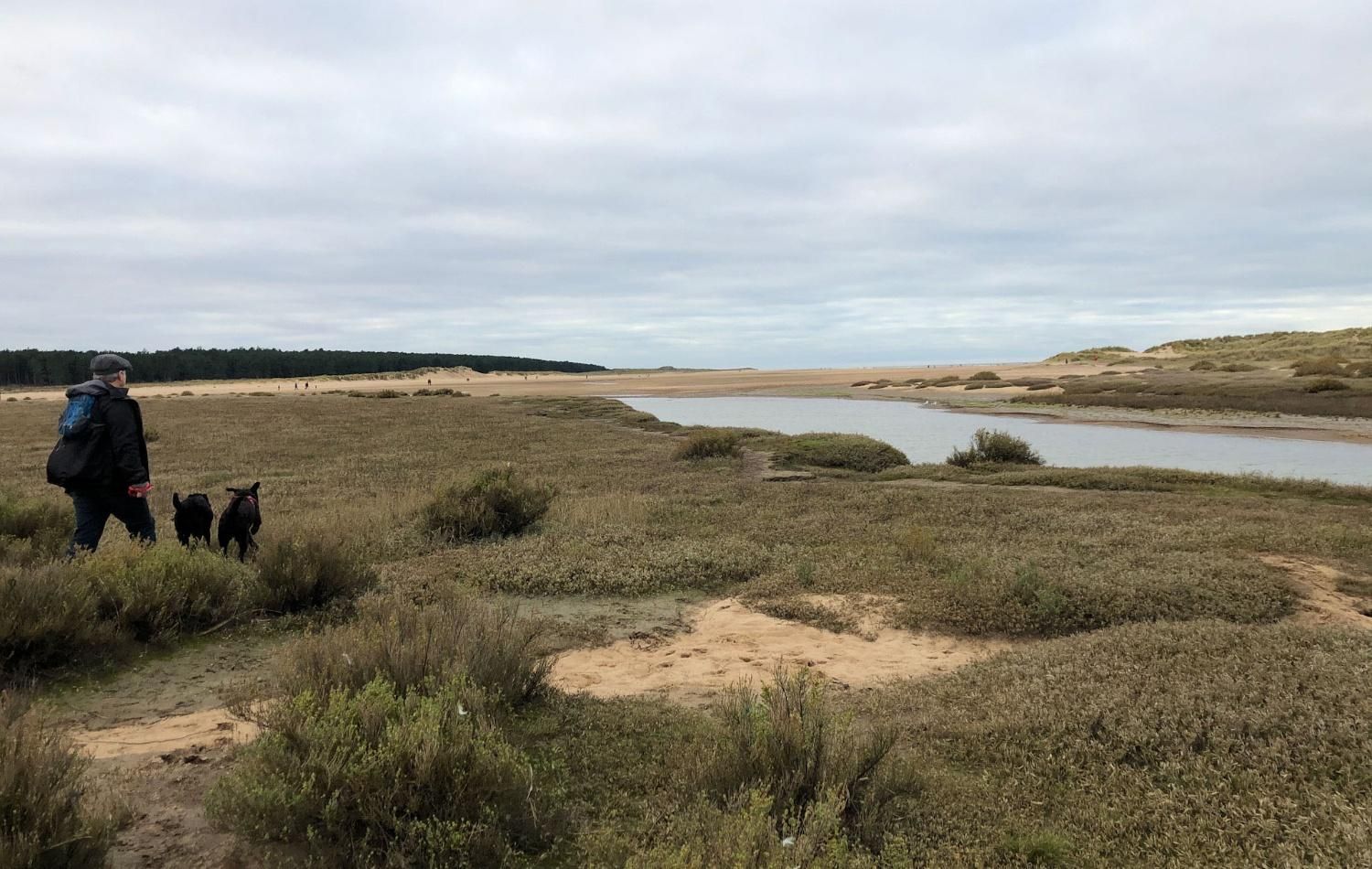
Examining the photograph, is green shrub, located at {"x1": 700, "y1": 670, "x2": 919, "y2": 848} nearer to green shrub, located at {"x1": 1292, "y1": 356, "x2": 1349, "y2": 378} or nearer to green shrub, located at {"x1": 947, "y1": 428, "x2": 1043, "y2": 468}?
green shrub, located at {"x1": 947, "y1": 428, "x2": 1043, "y2": 468}

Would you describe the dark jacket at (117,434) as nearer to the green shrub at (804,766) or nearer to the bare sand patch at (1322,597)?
the green shrub at (804,766)

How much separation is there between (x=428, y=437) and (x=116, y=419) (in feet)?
70.7

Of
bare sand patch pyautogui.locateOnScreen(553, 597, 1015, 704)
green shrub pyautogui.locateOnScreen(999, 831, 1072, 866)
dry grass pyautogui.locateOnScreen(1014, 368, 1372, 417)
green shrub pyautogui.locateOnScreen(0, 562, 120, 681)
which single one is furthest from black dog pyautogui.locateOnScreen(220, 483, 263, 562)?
dry grass pyautogui.locateOnScreen(1014, 368, 1372, 417)

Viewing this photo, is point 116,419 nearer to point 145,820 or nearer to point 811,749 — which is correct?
point 145,820

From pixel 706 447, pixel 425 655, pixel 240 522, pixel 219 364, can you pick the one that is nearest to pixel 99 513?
pixel 240 522

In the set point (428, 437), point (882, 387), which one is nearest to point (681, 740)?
point (428, 437)

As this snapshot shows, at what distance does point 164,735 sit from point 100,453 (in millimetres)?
3730

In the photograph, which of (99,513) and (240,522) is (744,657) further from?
(99,513)

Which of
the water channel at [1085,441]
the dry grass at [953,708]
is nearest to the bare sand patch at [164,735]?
the dry grass at [953,708]

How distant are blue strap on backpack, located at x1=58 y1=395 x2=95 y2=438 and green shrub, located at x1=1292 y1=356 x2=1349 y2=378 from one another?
47.8 metres

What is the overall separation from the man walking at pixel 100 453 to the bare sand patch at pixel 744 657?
4.66 m

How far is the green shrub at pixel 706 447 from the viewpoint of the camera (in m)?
21.2

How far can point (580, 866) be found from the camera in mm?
3156

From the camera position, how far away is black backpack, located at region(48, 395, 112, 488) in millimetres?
6902
